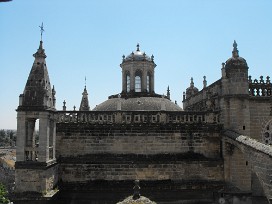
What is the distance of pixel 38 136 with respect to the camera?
14383 mm

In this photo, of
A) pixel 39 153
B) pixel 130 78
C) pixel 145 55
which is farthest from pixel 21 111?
pixel 145 55

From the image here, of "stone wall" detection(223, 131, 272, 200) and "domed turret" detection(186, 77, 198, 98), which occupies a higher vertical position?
"domed turret" detection(186, 77, 198, 98)

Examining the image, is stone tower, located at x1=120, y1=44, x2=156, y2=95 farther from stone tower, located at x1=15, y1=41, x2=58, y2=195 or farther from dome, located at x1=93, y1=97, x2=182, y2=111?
stone tower, located at x1=15, y1=41, x2=58, y2=195

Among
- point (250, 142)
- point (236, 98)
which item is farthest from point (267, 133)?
point (250, 142)

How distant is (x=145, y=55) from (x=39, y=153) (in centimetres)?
1164

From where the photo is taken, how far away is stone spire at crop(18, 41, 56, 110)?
14.2 metres

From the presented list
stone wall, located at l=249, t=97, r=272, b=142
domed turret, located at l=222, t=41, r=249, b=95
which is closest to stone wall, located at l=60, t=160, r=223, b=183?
stone wall, located at l=249, t=97, r=272, b=142

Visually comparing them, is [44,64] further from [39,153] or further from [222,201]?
[222,201]

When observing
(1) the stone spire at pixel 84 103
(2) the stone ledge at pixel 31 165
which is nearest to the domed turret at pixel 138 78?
(2) the stone ledge at pixel 31 165

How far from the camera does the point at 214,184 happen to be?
647 inches

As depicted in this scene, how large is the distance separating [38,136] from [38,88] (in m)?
2.23

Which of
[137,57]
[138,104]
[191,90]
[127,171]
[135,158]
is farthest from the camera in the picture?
[191,90]

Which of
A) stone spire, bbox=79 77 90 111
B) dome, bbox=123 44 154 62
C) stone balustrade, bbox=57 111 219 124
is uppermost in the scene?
dome, bbox=123 44 154 62

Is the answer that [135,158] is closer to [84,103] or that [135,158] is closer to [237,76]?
[237,76]
